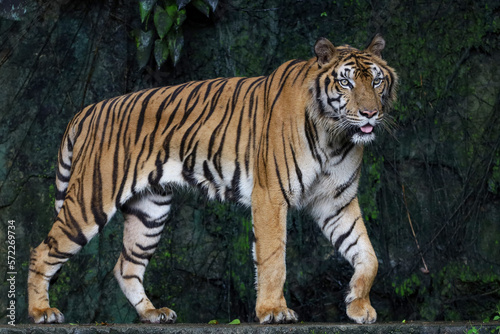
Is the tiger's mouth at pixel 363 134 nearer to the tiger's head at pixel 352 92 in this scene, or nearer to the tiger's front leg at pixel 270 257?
the tiger's head at pixel 352 92

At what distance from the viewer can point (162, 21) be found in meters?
5.88

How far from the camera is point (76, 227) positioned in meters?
4.39

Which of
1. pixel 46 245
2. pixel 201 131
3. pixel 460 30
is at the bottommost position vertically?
pixel 46 245

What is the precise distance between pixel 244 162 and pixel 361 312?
1196 millimetres

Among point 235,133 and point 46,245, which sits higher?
point 235,133

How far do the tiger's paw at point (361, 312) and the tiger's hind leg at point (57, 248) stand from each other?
168 centimetres

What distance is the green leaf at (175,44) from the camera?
5883mm

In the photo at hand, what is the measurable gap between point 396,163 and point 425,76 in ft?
2.55

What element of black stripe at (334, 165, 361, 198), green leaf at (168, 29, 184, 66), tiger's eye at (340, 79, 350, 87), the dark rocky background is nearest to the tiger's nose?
tiger's eye at (340, 79, 350, 87)

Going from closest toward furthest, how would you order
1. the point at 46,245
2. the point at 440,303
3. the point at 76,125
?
the point at 46,245, the point at 76,125, the point at 440,303

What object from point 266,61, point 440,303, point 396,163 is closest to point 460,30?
point 396,163

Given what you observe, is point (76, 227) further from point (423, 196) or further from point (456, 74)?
point (456, 74)

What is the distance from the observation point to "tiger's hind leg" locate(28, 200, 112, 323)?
421 centimetres

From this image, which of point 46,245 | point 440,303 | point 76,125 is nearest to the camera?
point 46,245
